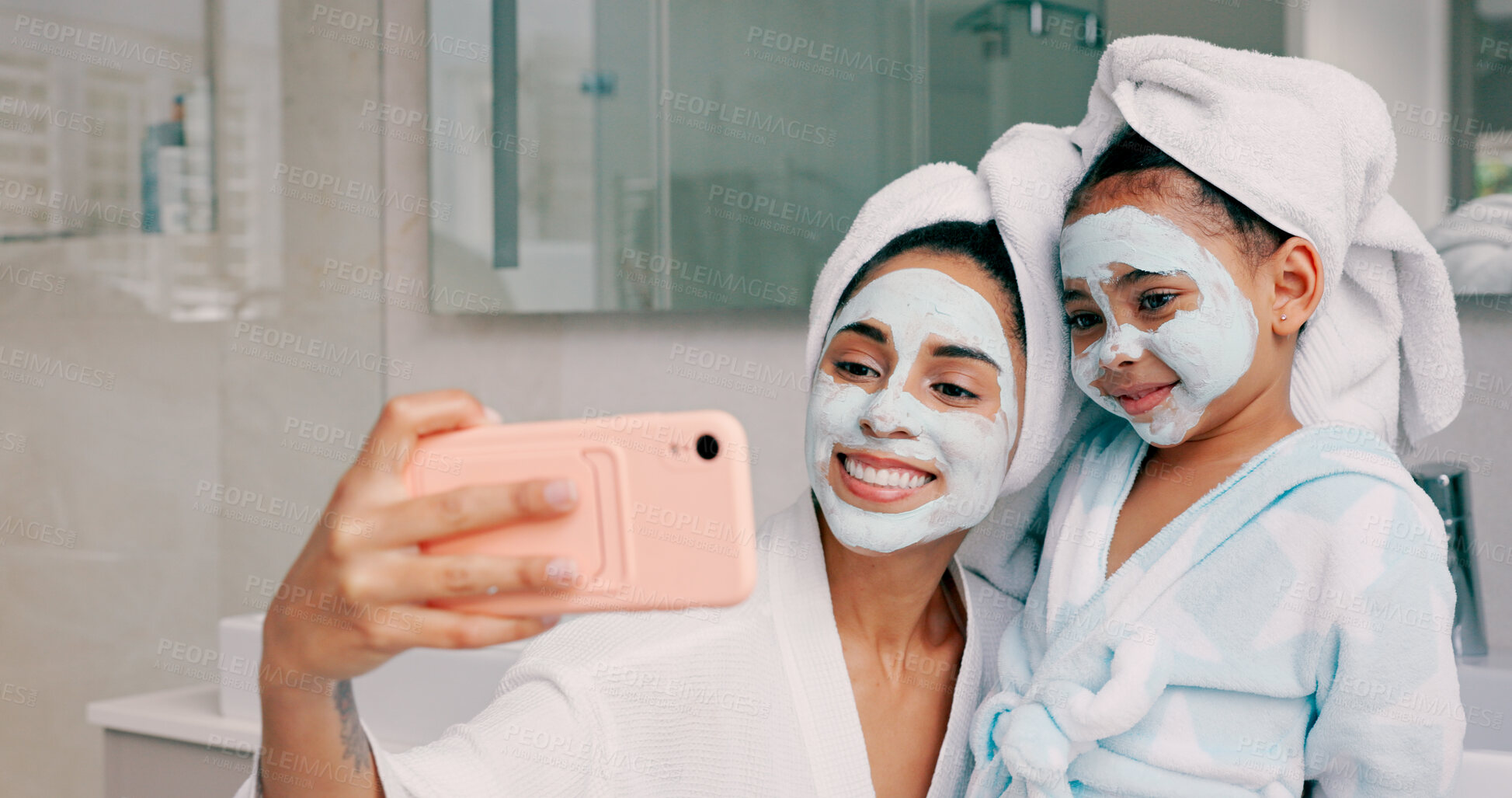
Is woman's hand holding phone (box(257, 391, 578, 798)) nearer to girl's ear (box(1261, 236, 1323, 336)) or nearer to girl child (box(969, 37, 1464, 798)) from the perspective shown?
girl child (box(969, 37, 1464, 798))

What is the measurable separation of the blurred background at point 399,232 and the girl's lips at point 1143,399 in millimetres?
660

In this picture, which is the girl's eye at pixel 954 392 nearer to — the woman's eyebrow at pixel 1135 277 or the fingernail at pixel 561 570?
the woman's eyebrow at pixel 1135 277

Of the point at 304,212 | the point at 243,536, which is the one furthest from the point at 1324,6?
the point at 243,536

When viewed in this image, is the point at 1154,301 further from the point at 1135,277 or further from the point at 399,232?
the point at 399,232

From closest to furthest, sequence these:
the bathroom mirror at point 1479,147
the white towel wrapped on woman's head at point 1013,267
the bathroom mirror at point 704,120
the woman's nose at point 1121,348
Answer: the woman's nose at point 1121,348 < the white towel wrapped on woman's head at point 1013,267 < the bathroom mirror at point 1479,147 < the bathroom mirror at point 704,120

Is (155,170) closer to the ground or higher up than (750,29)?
closer to the ground

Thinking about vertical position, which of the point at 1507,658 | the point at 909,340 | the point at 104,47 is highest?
the point at 104,47

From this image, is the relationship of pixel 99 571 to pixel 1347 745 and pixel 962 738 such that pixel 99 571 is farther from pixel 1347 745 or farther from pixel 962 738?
pixel 1347 745

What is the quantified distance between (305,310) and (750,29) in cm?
76

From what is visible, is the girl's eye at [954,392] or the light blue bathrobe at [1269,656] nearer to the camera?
the light blue bathrobe at [1269,656]

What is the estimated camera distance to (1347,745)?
645 mm

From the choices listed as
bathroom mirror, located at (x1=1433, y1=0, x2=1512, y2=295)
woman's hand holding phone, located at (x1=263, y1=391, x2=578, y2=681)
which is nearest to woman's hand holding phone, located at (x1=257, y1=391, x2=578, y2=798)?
woman's hand holding phone, located at (x1=263, y1=391, x2=578, y2=681)

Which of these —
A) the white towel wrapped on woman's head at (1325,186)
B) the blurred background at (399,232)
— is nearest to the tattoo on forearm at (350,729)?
the white towel wrapped on woman's head at (1325,186)

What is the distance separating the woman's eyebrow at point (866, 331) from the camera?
792 millimetres
